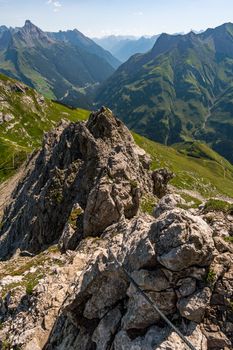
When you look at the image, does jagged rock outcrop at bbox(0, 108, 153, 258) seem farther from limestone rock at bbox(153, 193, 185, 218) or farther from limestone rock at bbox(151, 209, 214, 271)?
limestone rock at bbox(151, 209, 214, 271)

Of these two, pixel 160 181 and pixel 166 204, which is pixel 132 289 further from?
pixel 160 181

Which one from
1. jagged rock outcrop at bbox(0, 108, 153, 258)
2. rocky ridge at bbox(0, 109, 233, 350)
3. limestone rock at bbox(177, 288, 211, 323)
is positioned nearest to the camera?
limestone rock at bbox(177, 288, 211, 323)

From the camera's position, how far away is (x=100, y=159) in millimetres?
51031

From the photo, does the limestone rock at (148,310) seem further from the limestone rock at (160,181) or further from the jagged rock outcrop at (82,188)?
the limestone rock at (160,181)

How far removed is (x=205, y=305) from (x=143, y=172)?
127 ft

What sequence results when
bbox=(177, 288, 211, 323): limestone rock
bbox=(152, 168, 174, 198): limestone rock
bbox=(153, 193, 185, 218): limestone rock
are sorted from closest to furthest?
bbox=(177, 288, 211, 323): limestone rock → bbox=(153, 193, 185, 218): limestone rock → bbox=(152, 168, 174, 198): limestone rock

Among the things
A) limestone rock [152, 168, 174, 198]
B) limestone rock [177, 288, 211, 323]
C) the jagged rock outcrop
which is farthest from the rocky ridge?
limestone rock [152, 168, 174, 198]

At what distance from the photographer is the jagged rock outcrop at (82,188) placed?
3950cm

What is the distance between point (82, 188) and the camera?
1932 inches

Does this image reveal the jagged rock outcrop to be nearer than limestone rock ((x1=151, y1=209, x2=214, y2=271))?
No

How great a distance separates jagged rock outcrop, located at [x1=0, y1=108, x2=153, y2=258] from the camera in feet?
130

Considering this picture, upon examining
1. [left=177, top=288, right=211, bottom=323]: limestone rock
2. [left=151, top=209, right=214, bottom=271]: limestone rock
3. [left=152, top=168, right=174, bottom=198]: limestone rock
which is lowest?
[left=152, top=168, right=174, bottom=198]: limestone rock

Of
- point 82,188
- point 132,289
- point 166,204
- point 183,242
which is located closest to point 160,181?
point 82,188

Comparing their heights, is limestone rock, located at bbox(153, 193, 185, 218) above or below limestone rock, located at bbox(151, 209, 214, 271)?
below
